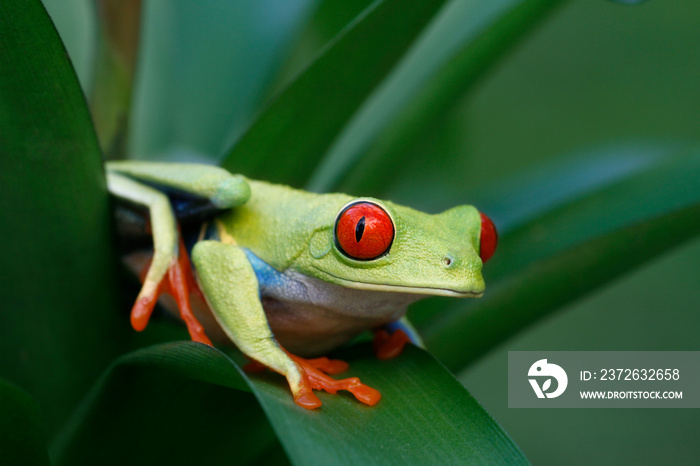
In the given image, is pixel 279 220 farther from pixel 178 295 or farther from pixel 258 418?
pixel 258 418

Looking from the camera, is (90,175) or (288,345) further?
(288,345)

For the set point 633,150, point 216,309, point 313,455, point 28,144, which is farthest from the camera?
point 633,150

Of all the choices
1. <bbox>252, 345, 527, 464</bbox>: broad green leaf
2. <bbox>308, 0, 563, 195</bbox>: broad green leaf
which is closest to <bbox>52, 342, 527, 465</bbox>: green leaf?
<bbox>252, 345, 527, 464</bbox>: broad green leaf

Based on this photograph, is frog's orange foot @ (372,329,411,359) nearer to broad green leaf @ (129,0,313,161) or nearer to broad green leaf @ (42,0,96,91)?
broad green leaf @ (129,0,313,161)

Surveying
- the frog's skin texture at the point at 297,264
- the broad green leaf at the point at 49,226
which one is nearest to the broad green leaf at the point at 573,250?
the frog's skin texture at the point at 297,264

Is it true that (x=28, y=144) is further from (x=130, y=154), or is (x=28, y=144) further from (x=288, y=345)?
(x=130, y=154)

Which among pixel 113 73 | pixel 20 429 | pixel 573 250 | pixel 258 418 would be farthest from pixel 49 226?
pixel 573 250

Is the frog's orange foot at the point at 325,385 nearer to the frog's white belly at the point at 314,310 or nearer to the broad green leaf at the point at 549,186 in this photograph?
the frog's white belly at the point at 314,310

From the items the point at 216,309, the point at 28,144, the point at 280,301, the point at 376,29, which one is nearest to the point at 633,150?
the point at 376,29
